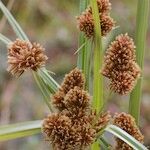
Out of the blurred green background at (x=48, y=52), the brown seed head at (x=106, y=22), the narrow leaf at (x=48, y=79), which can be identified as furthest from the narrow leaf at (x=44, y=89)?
the blurred green background at (x=48, y=52)

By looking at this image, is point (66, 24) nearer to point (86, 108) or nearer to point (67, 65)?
point (67, 65)

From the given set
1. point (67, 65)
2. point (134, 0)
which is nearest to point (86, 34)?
point (67, 65)

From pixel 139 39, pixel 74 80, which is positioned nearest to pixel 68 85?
pixel 74 80

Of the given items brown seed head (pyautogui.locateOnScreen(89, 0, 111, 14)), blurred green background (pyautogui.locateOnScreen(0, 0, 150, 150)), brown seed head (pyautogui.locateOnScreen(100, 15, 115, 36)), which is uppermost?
brown seed head (pyautogui.locateOnScreen(89, 0, 111, 14))

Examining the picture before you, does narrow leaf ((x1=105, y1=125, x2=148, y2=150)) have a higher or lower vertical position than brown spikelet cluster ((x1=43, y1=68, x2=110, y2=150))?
lower

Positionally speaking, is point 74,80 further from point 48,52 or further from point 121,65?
point 48,52

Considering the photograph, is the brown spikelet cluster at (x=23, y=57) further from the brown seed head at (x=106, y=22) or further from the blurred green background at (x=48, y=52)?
the blurred green background at (x=48, y=52)

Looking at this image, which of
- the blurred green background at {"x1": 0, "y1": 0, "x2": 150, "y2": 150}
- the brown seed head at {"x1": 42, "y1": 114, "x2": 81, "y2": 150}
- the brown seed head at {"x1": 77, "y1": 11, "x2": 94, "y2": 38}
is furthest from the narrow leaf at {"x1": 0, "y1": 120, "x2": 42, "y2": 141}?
the blurred green background at {"x1": 0, "y1": 0, "x2": 150, "y2": 150}

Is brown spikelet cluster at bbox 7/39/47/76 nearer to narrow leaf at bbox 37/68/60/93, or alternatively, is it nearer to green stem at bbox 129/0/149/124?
narrow leaf at bbox 37/68/60/93
